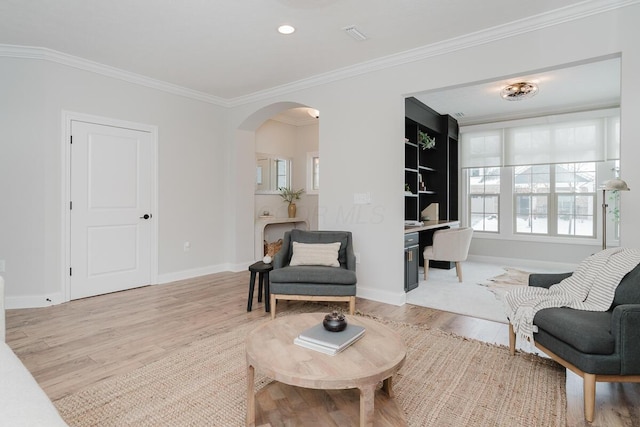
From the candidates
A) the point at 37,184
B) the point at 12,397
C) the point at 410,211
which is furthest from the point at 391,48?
the point at 37,184

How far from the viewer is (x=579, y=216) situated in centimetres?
573

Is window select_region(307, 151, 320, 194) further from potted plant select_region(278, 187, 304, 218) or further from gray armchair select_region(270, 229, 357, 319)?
gray armchair select_region(270, 229, 357, 319)

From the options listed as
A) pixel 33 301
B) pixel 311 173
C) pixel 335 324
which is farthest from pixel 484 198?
pixel 33 301

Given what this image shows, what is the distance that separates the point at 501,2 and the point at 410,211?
3.12m

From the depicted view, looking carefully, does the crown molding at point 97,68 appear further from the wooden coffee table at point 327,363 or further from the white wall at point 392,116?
the wooden coffee table at point 327,363

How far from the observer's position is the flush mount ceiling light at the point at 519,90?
14.7 feet

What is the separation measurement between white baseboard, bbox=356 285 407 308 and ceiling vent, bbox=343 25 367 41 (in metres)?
2.68

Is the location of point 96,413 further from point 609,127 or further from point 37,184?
point 609,127

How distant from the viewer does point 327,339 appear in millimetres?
1839

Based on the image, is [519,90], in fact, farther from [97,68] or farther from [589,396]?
[97,68]

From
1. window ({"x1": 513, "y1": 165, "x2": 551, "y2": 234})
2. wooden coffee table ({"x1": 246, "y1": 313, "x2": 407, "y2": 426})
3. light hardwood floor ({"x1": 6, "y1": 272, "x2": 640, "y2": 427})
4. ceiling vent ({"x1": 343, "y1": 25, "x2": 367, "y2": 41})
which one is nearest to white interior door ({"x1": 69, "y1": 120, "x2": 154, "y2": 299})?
light hardwood floor ({"x1": 6, "y1": 272, "x2": 640, "y2": 427})

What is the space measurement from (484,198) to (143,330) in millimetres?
6068

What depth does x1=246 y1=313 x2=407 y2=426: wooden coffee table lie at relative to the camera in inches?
59.7

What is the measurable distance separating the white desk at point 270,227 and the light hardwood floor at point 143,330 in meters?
1.45
